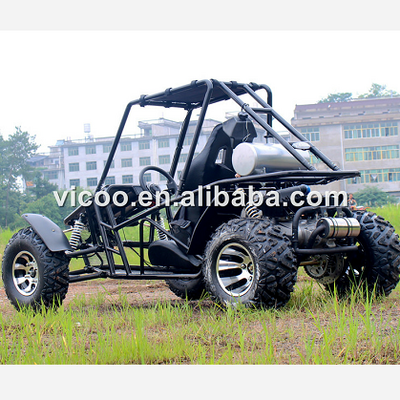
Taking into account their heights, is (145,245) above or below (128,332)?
above

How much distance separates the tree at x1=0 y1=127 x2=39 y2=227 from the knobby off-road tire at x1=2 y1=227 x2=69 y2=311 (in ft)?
184

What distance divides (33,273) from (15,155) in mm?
58027

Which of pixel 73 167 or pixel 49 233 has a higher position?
pixel 73 167

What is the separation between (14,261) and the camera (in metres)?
5.56

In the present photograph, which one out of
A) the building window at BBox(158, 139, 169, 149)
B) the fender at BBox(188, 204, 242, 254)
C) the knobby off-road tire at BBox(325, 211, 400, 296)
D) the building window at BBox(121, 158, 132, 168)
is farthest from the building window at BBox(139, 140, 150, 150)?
the knobby off-road tire at BBox(325, 211, 400, 296)

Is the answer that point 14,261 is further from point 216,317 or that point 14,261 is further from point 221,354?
point 221,354

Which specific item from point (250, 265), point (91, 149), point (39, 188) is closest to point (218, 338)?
point (250, 265)

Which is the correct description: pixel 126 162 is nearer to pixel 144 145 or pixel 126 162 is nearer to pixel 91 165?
pixel 144 145

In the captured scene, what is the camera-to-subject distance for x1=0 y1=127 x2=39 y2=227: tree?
196 feet

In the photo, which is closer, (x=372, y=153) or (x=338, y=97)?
Answer: (x=372, y=153)

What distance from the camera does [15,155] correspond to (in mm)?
60344

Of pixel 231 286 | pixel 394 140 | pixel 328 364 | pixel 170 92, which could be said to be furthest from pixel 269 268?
pixel 394 140

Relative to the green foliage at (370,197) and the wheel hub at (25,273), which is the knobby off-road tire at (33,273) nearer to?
the wheel hub at (25,273)

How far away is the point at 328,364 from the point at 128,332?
1466 millimetres
